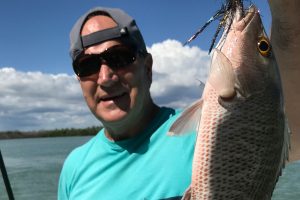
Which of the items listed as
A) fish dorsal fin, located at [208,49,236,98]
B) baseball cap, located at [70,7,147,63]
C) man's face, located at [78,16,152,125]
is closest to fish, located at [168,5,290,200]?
fish dorsal fin, located at [208,49,236,98]

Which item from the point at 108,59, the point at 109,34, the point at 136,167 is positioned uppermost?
the point at 109,34

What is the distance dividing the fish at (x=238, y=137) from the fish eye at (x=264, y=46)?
0.12 m

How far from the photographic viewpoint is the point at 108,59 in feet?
10.8

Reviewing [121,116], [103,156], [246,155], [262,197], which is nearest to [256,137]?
[246,155]

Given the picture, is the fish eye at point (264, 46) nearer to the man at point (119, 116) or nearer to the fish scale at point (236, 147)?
the fish scale at point (236, 147)

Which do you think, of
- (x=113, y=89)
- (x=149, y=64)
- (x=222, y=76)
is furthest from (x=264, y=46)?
(x=149, y=64)

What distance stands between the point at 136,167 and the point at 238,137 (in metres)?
1.11

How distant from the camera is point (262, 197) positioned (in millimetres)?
2266

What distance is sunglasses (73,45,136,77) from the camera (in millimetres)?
3291

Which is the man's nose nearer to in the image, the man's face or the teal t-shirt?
the man's face

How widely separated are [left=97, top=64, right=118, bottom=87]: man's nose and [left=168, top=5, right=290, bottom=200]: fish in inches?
42.8

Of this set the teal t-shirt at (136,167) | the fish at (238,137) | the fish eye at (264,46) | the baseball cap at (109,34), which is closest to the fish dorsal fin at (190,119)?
the fish at (238,137)

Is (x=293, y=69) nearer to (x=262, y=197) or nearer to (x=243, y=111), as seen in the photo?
(x=243, y=111)

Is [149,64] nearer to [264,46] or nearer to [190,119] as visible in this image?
[190,119]
